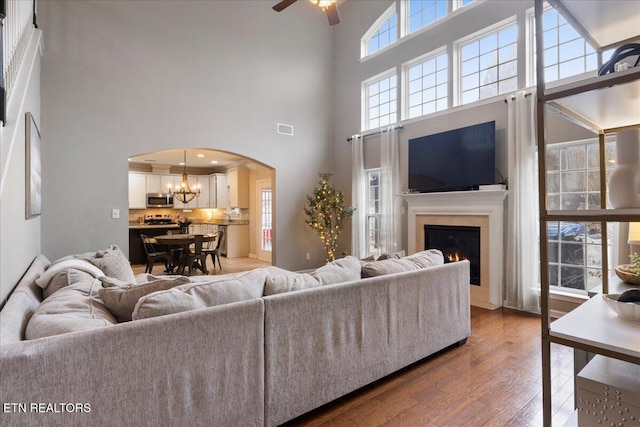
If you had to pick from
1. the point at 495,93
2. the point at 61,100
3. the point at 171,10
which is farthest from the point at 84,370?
the point at 171,10

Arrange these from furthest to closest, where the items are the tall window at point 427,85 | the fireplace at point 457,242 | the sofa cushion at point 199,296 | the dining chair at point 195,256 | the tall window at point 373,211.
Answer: the tall window at point 373,211, the dining chair at point 195,256, the tall window at point 427,85, the fireplace at point 457,242, the sofa cushion at point 199,296

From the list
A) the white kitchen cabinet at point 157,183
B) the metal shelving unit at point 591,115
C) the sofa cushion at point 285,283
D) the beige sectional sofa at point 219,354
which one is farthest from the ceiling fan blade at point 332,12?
the white kitchen cabinet at point 157,183

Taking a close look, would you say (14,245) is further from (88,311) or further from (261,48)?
(261,48)

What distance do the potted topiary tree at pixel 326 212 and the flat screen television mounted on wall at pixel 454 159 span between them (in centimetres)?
149

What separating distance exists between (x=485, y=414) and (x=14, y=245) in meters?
3.22

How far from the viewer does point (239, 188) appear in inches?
363

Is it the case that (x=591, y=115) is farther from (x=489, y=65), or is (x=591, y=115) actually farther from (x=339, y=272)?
(x=489, y=65)

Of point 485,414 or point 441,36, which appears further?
point 441,36

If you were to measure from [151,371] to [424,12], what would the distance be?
20.0ft

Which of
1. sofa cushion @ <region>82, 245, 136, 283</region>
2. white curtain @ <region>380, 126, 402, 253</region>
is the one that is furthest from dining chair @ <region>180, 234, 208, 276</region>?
white curtain @ <region>380, 126, 402, 253</region>

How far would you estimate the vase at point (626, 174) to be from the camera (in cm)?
110

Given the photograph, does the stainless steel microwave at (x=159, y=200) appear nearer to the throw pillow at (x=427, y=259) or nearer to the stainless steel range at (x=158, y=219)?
the stainless steel range at (x=158, y=219)

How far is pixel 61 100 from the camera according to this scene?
422 cm

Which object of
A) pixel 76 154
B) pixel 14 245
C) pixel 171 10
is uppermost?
pixel 171 10
